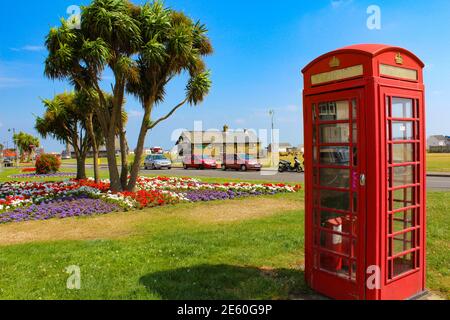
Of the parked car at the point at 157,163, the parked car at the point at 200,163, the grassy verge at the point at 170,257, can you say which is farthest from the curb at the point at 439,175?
the parked car at the point at 157,163

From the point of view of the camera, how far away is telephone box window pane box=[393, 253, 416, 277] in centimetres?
417

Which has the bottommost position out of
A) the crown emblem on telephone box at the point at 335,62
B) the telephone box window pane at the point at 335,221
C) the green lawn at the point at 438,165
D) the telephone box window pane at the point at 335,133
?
the green lawn at the point at 438,165

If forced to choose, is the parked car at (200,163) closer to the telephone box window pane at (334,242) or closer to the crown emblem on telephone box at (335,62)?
the telephone box window pane at (334,242)

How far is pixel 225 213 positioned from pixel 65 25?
8876 millimetres

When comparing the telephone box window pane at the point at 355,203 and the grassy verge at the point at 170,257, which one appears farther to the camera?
the grassy verge at the point at 170,257

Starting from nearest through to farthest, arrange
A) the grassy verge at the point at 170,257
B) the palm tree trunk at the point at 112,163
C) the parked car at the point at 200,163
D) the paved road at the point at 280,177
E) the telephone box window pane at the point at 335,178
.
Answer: the telephone box window pane at the point at 335,178, the grassy verge at the point at 170,257, the palm tree trunk at the point at 112,163, the paved road at the point at 280,177, the parked car at the point at 200,163

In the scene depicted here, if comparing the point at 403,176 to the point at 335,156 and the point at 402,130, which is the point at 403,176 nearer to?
the point at 402,130

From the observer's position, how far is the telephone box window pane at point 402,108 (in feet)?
12.8

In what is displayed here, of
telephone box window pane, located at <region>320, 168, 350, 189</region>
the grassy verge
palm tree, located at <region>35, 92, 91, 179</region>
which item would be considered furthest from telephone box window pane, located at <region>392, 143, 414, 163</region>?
palm tree, located at <region>35, 92, 91, 179</region>

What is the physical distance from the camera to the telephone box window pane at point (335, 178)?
13.3ft

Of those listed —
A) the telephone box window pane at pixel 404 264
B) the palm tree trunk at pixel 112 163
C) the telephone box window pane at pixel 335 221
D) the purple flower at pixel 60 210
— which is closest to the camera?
the telephone box window pane at pixel 404 264

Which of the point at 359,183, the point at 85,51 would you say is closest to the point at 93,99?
the point at 85,51

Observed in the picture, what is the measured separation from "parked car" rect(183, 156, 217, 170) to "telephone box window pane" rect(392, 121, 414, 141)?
109ft

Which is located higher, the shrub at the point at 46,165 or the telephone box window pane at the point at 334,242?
the shrub at the point at 46,165
